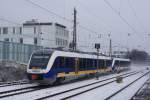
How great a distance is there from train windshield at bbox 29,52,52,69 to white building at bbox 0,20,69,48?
6964 cm

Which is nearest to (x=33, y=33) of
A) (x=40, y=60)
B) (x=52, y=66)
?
(x=40, y=60)

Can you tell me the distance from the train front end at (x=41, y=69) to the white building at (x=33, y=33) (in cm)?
6977

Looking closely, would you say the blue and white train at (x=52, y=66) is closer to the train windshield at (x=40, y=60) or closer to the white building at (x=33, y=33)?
the train windshield at (x=40, y=60)

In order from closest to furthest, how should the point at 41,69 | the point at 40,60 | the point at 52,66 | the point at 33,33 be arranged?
the point at 41,69
the point at 52,66
the point at 40,60
the point at 33,33

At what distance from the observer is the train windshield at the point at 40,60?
26.6 m

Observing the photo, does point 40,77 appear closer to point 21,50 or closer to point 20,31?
point 21,50

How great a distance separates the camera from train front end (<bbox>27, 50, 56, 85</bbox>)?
26234 mm

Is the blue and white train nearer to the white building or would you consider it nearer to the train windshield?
the train windshield

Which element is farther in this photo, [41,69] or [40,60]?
[40,60]

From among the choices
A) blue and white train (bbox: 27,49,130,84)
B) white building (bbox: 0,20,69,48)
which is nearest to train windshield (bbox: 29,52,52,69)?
blue and white train (bbox: 27,49,130,84)

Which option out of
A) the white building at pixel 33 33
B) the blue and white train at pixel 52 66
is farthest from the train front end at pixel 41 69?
the white building at pixel 33 33

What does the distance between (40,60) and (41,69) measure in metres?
0.93

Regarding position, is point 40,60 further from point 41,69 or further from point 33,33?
point 33,33

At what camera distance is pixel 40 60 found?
27031 mm
